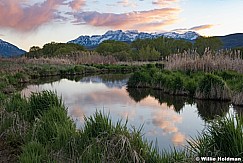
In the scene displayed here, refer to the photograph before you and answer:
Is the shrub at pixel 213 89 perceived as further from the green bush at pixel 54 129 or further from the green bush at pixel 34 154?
the green bush at pixel 34 154

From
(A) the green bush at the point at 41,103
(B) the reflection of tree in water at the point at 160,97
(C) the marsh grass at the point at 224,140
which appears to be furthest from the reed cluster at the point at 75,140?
(B) the reflection of tree in water at the point at 160,97

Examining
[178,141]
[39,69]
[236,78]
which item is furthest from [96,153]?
[39,69]

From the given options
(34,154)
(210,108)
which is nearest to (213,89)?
(210,108)

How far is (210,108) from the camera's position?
38.8 feet

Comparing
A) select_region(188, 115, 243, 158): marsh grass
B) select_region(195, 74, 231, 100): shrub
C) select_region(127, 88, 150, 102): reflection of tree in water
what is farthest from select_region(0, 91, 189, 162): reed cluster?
select_region(127, 88, 150, 102): reflection of tree in water

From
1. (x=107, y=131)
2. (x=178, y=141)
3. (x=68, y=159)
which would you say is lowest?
(x=178, y=141)

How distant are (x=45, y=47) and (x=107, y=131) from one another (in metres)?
84.4

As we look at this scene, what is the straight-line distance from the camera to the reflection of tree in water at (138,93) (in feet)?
49.3

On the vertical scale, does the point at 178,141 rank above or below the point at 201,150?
below

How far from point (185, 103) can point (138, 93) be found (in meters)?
4.05

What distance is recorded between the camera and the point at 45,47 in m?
86.4

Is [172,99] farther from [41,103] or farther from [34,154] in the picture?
[34,154]

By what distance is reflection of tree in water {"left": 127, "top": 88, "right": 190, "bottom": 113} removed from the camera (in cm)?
1312

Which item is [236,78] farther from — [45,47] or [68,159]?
[45,47]
